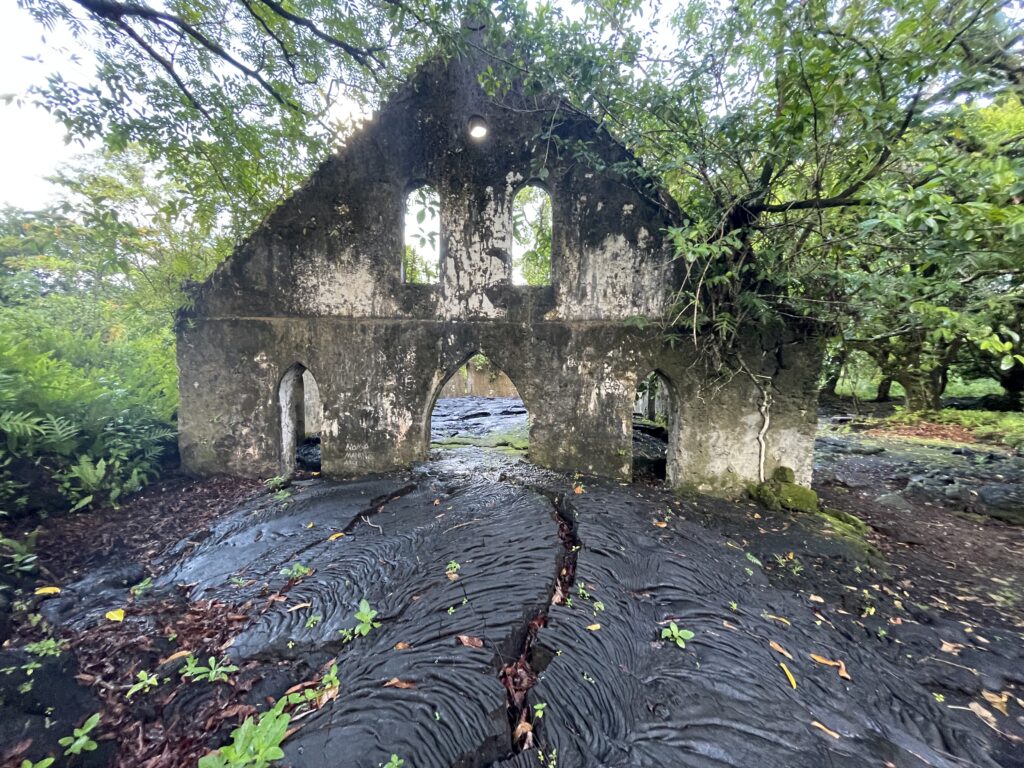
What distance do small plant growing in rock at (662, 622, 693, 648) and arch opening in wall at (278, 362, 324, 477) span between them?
209 inches

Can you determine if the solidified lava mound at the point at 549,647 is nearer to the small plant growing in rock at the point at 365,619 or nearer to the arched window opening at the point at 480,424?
the small plant growing in rock at the point at 365,619

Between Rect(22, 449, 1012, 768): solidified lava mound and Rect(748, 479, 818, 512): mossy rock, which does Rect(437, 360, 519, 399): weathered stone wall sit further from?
Rect(22, 449, 1012, 768): solidified lava mound

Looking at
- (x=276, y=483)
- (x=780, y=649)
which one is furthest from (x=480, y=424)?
(x=780, y=649)

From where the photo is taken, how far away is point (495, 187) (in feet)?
19.7

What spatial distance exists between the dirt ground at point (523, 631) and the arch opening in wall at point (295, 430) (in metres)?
1.16

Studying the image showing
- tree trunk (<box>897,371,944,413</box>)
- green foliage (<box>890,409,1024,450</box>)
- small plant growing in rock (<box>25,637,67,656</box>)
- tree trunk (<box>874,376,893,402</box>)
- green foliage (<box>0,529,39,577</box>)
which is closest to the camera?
small plant growing in rock (<box>25,637,67,656</box>)

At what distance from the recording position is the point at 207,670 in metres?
2.84

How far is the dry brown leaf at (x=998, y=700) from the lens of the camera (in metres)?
2.86

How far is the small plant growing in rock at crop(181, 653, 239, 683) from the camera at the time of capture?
277cm

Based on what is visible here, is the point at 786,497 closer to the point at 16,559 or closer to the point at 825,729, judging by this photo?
the point at 825,729

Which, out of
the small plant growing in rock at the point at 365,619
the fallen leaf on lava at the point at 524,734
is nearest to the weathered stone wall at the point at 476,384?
the small plant growing in rock at the point at 365,619

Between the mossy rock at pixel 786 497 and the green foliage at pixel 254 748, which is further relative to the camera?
the mossy rock at pixel 786 497

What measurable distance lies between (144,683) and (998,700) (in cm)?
608

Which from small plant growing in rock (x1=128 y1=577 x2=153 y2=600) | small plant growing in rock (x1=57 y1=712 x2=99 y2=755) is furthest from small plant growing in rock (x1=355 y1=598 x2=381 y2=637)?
small plant growing in rock (x1=128 y1=577 x2=153 y2=600)
